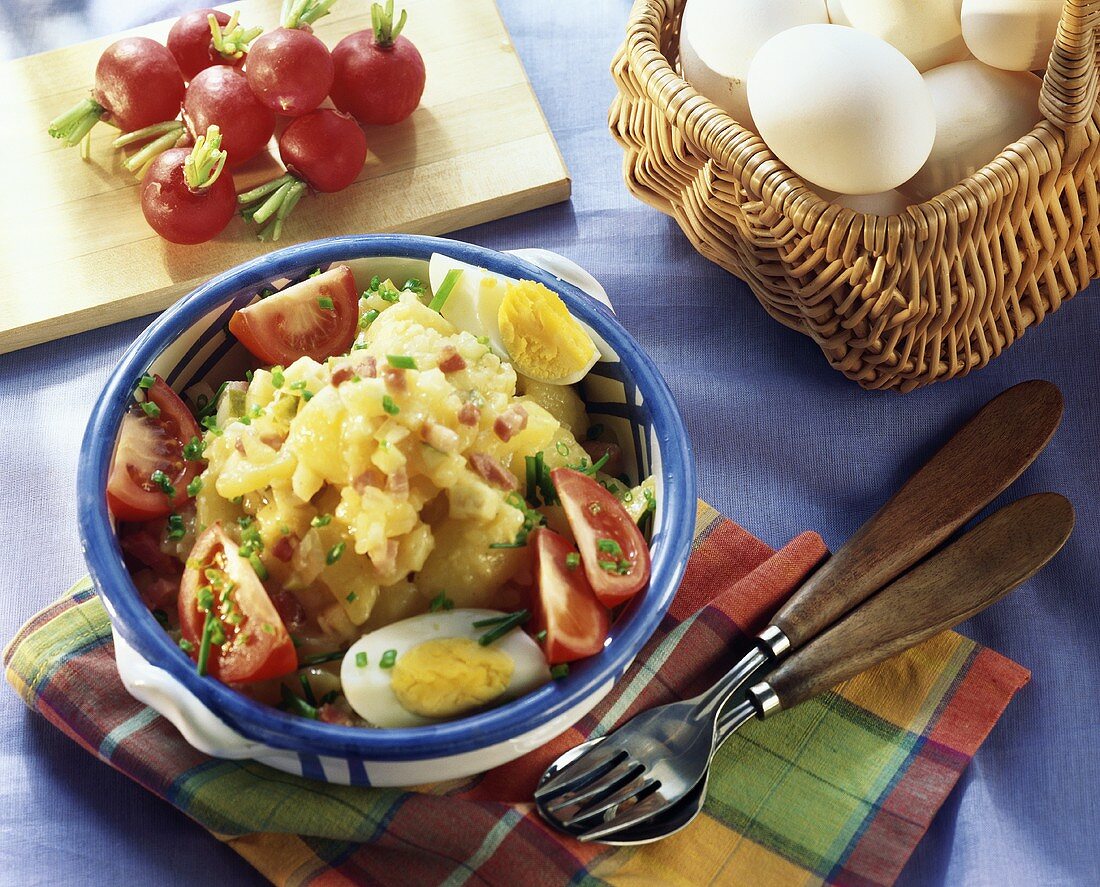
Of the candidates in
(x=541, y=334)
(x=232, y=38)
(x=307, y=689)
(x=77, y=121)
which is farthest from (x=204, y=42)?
(x=307, y=689)

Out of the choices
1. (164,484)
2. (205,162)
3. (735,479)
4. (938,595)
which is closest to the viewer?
(164,484)

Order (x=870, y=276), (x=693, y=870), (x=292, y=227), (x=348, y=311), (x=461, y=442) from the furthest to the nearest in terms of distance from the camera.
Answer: (x=292, y=227), (x=870, y=276), (x=348, y=311), (x=693, y=870), (x=461, y=442)

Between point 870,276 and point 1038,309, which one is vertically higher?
point 870,276

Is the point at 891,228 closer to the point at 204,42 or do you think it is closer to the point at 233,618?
the point at 233,618

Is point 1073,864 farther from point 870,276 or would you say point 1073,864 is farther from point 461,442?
point 461,442

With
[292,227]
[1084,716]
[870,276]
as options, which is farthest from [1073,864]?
[292,227]

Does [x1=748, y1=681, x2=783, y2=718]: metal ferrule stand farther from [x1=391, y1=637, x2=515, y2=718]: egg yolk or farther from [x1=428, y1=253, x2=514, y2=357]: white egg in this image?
[x1=428, y1=253, x2=514, y2=357]: white egg
